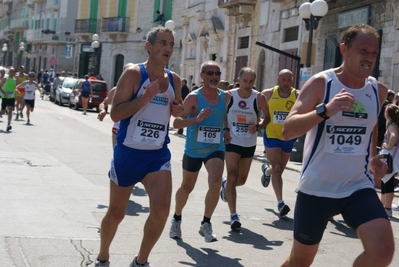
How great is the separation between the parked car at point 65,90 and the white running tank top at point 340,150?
3510 centimetres

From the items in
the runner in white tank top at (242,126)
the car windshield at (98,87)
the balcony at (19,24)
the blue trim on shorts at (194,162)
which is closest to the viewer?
Answer: the blue trim on shorts at (194,162)

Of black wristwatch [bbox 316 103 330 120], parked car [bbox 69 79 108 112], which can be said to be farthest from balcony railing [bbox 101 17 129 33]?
black wristwatch [bbox 316 103 330 120]

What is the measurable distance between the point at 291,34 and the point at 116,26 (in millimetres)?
27648

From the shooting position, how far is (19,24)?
295 feet

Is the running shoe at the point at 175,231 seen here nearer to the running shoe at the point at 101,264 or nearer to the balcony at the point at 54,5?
the running shoe at the point at 101,264

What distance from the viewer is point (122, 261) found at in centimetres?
666

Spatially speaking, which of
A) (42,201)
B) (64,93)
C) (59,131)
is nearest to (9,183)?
(42,201)

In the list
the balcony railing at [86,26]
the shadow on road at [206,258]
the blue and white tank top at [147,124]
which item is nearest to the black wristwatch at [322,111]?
the blue and white tank top at [147,124]

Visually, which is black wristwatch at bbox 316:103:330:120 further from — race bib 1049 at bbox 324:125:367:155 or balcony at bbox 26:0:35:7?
balcony at bbox 26:0:35:7

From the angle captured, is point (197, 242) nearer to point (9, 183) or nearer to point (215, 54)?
point (9, 183)

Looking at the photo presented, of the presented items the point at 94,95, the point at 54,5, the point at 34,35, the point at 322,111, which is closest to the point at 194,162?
the point at 322,111

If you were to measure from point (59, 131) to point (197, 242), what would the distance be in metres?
14.9

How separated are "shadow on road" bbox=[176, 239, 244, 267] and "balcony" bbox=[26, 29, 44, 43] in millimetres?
71576

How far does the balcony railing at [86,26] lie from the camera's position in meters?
60.5
